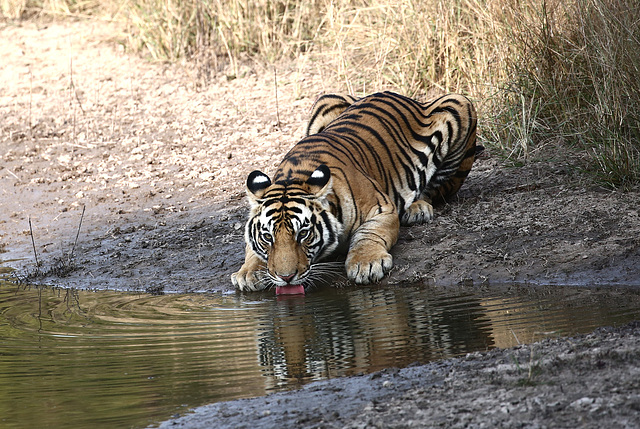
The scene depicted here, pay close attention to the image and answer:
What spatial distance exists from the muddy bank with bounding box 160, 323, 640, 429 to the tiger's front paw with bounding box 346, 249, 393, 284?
1.94 m

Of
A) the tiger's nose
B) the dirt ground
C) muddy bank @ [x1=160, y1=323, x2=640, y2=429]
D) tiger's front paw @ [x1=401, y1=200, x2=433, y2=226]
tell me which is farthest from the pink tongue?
muddy bank @ [x1=160, y1=323, x2=640, y2=429]

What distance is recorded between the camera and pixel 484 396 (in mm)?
3180

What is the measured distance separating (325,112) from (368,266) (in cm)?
233

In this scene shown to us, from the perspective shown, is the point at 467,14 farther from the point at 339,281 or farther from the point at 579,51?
the point at 339,281

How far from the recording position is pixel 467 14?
8508mm

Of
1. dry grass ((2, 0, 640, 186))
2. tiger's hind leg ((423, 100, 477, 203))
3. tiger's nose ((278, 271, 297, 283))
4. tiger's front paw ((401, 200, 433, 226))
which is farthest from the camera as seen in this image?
tiger's hind leg ((423, 100, 477, 203))

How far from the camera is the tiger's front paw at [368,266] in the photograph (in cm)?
573

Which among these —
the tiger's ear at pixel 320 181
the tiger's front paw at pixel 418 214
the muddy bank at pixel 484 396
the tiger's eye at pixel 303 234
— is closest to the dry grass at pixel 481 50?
the tiger's front paw at pixel 418 214

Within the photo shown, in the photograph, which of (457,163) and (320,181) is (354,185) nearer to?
(320,181)

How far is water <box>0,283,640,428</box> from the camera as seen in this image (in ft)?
12.5

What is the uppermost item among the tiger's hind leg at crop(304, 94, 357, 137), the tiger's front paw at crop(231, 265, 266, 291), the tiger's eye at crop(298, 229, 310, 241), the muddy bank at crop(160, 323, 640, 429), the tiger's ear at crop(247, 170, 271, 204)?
the tiger's hind leg at crop(304, 94, 357, 137)

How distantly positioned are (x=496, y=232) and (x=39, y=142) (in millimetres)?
5728

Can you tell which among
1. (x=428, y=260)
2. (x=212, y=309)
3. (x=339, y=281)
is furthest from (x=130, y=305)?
(x=428, y=260)

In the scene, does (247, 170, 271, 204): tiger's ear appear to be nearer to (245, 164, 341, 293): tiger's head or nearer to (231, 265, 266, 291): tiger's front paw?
(245, 164, 341, 293): tiger's head
